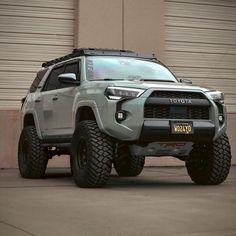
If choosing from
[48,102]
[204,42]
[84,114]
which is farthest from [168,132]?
[204,42]

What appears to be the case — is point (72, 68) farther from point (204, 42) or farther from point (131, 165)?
point (204, 42)

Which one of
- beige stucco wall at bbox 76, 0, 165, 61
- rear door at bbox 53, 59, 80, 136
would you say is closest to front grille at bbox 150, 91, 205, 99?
rear door at bbox 53, 59, 80, 136

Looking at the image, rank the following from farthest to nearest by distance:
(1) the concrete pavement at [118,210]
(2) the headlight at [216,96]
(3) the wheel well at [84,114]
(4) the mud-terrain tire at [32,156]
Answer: (4) the mud-terrain tire at [32,156] < (3) the wheel well at [84,114] < (2) the headlight at [216,96] < (1) the concrete pavement at [118,210]

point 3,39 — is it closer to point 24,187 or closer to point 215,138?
point 24,187

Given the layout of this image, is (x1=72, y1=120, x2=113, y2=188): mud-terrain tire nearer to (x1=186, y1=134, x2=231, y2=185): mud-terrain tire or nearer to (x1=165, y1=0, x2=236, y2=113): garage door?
(x1=186, y1=134, x2=231, y2=185): mud-terrain tire

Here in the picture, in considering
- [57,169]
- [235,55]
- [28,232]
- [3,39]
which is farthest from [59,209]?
[235,55]

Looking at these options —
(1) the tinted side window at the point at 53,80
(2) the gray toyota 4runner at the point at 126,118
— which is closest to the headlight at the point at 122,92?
(2) the gray toyota 4runner at the point at 126,118

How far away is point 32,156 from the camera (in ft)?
33.2

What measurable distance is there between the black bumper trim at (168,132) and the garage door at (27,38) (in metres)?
7.17

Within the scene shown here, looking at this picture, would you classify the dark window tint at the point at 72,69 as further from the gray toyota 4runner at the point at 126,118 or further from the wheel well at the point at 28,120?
the wheel well at the point at 28,120

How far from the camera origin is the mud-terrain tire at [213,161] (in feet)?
28.8

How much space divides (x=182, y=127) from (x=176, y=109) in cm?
31

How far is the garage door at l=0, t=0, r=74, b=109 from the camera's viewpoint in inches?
568

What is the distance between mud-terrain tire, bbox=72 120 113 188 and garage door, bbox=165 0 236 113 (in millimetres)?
7783
